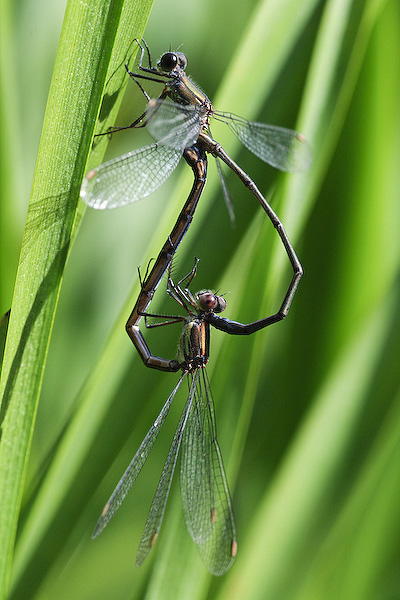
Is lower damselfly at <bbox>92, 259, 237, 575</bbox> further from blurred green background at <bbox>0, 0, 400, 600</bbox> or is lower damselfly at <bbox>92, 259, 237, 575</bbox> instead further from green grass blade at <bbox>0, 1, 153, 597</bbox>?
green grass blade at <bbox>0, 1, 153, 597</bbox>

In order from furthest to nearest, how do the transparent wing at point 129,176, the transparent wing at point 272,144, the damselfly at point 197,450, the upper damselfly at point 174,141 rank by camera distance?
the transparent wing at point 272,144
the damselfly at point 197,450
the upper damselfly at point 174,141
the transparent wing at point 129,176

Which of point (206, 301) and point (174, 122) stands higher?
point (174, 122)

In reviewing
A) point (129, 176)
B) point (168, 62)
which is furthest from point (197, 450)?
point (168, 62)

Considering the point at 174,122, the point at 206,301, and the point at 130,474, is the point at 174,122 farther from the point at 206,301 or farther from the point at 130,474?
the point at 130,474

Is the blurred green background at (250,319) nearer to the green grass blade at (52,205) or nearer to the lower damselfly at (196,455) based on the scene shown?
the lower damselfly at (196,455)

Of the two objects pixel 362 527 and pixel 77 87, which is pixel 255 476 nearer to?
pixel 362 527

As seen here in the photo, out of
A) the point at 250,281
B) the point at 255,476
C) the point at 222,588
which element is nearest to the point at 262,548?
the point at 222,588

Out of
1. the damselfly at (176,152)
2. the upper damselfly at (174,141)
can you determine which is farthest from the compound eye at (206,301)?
the upper damselfly at (174,141)
